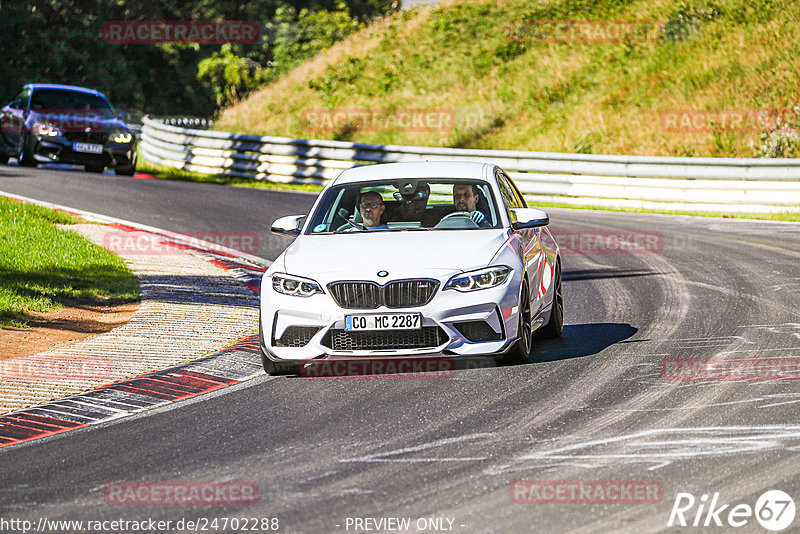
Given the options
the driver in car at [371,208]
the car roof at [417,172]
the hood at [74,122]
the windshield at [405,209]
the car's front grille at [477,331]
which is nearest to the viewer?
the car's front grille at [477,331]

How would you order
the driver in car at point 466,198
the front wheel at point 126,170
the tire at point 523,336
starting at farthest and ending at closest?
the front wheel at point 126,170, the driver in car at point 466,198, the tire at point 523,336

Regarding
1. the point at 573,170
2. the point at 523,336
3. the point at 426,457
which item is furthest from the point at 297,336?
the point at 573,170

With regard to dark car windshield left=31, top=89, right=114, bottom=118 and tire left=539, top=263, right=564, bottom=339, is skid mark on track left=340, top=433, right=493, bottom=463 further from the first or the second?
dark car windshield left=31, top=89, right=114, bottom=118

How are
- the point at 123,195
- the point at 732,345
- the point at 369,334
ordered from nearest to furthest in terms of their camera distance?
the point at 369,334 → the point at 732,345 → the point at 123,195

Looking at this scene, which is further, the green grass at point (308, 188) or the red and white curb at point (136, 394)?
the green grass at point (308, 188)

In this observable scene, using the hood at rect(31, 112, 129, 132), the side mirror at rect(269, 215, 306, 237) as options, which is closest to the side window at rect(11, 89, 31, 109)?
the hood at rect(31, 112, 129, 132)

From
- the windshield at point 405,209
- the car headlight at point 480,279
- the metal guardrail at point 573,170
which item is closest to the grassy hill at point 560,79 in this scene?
the metal guardrail at point 573,170

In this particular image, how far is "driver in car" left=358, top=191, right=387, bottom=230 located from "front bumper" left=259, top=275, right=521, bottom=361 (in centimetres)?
154

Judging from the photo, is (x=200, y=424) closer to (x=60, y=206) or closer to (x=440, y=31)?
(x=60, y=206)

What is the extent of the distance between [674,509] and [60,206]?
1604cm

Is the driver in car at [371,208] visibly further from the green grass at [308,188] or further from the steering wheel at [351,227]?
the green grass at [308,188]

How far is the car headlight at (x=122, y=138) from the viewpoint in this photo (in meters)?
25.5

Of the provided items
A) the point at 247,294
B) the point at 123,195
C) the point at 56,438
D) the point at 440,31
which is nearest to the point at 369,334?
the point at 56,438

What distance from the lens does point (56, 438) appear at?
709 centimetres
